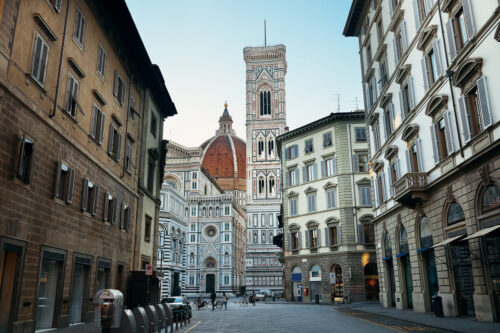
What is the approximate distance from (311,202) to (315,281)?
873 cm

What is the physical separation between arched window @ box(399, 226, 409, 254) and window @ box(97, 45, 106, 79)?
19928 mm

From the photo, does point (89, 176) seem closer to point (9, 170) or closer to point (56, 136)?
point (56, 136)

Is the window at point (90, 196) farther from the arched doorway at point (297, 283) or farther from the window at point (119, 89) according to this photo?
the arched doorway at point (297, 283)

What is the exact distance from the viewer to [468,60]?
17.8 metres

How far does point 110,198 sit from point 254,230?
87393mm

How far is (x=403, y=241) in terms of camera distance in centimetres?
2792

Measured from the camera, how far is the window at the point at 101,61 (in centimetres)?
2084

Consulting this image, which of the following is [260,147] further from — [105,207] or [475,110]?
[475,110]

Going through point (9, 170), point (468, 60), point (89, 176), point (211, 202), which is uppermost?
point (211, 202)

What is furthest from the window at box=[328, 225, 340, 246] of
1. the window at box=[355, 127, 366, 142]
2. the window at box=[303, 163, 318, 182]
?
the window at box=[355, 127, 366, 142]

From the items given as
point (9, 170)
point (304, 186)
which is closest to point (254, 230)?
point (304, 186)

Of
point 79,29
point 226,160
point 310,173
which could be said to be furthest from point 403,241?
point 226,160

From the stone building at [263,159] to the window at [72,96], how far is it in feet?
297

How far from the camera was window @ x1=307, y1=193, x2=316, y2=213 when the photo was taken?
49.6m
